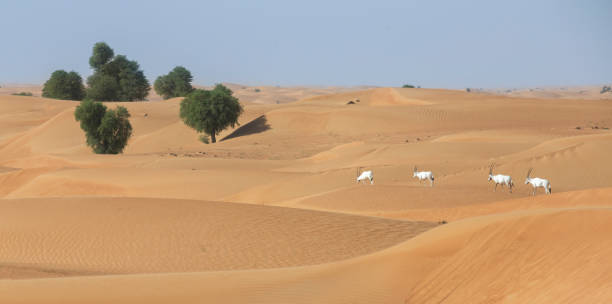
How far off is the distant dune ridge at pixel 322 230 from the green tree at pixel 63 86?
68.5 meters

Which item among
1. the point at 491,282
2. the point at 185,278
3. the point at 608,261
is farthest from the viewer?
the point at 185,278

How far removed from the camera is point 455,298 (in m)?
7.63

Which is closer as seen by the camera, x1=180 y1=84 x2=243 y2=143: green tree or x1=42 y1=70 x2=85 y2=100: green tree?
x1=180 y1=84 x2=243 y2=143: green tree

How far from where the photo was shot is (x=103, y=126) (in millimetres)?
47875

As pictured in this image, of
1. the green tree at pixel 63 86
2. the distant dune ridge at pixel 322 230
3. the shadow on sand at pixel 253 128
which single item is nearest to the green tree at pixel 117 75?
the green tree at pixel 63 86

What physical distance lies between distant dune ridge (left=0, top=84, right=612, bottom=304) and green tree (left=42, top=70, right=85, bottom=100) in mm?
68452

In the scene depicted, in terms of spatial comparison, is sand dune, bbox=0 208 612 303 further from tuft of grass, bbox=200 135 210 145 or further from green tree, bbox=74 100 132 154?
tuft of grass, bbox=200 135 210 145

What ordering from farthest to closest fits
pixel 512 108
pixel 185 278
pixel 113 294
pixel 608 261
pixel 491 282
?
pixel 512 108, pixel 185 278, pixel 113 294, pixel 491 282, pixel 608 261

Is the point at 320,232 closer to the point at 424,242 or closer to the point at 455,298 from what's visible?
the point at 424,242

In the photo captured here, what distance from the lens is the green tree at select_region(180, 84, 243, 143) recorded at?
2159 inches

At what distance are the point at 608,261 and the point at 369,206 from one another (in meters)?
13.2

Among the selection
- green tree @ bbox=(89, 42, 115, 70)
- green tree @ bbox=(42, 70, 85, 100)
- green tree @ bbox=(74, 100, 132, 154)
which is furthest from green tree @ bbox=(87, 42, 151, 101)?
green tree @ bbox=(74, 100, 132, 154)

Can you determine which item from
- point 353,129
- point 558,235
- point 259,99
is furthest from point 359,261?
point 259,99

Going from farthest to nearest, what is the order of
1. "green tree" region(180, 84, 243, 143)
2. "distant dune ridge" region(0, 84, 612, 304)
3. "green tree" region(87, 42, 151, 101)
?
"green tree" region(87, 42, 151, 101) < "green tree" region(180, 84, 243, 143) < "distant dune ridge" region(0, 84, 612, 304)
